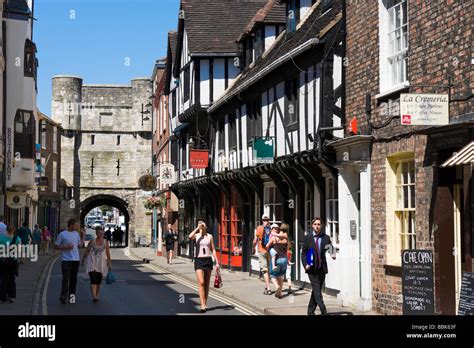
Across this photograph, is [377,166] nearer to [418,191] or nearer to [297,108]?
[418,191]

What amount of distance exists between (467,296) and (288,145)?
34.8 ft

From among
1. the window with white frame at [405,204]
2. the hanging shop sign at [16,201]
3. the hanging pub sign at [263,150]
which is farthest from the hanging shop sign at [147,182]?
the window with white frame at [405,204]

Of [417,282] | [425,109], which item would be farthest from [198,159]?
[425,109]

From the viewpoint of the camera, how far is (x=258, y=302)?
16844 mm

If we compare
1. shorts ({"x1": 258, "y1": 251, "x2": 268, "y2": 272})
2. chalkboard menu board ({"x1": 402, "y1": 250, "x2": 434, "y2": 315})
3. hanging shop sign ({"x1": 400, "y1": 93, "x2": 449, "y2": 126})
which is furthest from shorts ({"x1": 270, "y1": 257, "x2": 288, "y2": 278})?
hanging shop sign ({"x1": 400, "y1": 93, "x2": 449, "y2": 126})

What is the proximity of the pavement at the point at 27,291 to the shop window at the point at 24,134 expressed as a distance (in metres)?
5.16

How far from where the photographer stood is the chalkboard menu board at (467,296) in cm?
1002

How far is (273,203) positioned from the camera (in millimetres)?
23266

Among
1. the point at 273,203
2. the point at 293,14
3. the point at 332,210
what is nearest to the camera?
the point at 332,210

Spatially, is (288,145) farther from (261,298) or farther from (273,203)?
(261,298)

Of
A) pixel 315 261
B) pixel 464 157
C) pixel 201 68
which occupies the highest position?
pixel 201 68

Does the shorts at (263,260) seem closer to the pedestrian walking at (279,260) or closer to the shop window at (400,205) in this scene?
the pedestrian walking at (279,260)
